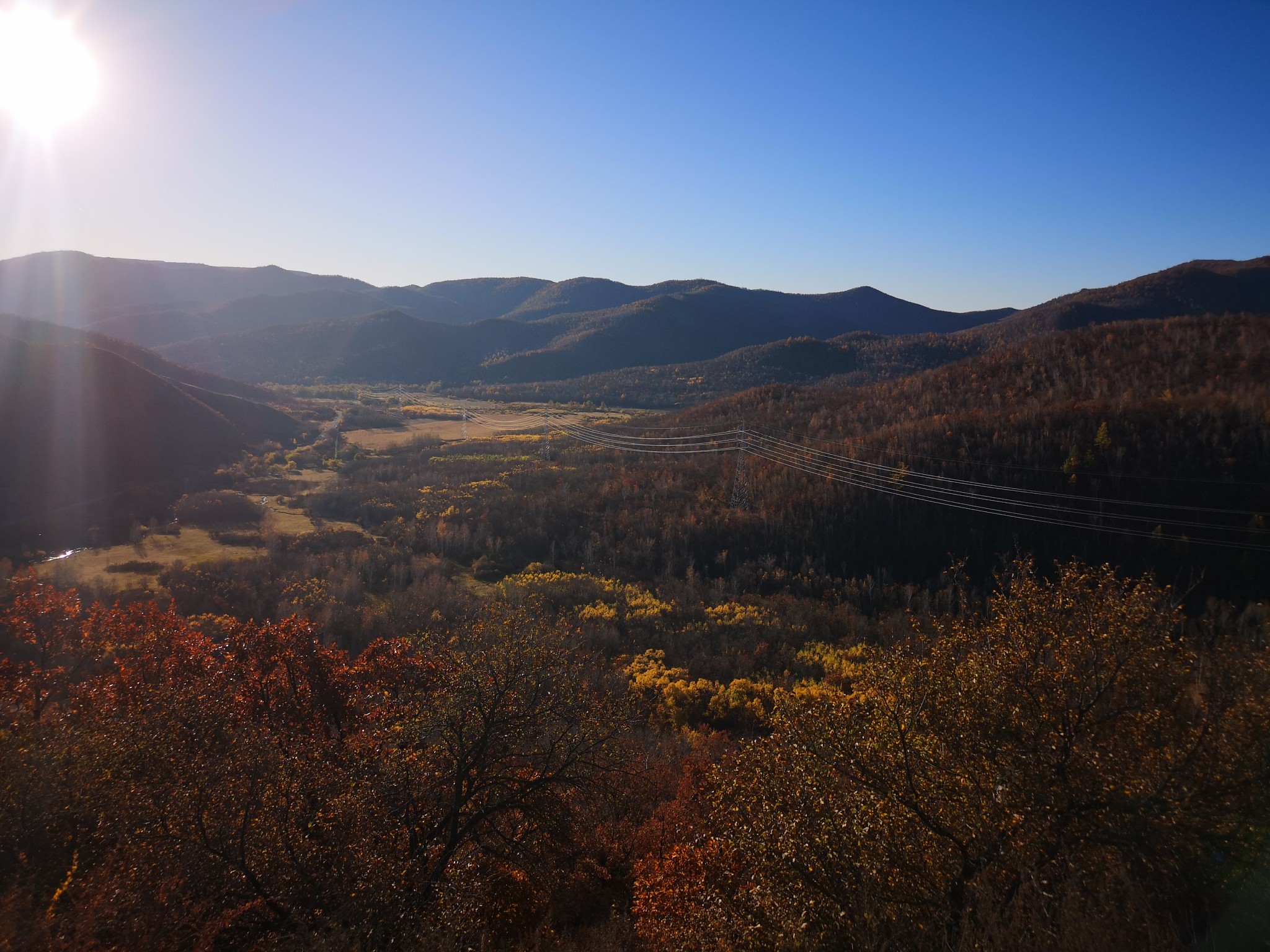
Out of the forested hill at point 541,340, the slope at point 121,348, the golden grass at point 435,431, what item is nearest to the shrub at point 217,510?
the golden grass at point 435,431

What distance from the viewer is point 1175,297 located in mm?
80938

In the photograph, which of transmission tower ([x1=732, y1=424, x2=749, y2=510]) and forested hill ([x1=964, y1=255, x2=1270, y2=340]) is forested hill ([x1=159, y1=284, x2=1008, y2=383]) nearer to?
forested hill ([x1=964, y1=255, x2=1270, y2=340])

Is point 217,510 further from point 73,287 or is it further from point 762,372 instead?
point 73,287

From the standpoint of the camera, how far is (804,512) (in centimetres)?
3466

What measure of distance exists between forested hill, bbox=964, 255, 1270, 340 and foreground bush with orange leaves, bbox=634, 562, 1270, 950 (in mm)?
81126

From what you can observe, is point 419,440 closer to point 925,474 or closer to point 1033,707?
point 925,474

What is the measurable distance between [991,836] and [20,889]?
11570mm

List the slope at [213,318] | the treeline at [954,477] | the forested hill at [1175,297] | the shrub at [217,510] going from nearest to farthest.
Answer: the treeline at [954,477] < the shrub at [217,510] < the forested hill at [1175,297] < the slope at [213,318]

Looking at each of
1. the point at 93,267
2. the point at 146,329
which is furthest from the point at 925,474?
the point at 93,267

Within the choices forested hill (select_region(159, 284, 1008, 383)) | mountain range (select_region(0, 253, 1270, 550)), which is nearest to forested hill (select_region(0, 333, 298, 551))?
mountain range (select_region(0, 253, 1270, 550))

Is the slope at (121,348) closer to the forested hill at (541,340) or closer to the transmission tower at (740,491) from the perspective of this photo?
the transmission tower at (740,491)

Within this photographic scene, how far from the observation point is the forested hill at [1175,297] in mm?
77688

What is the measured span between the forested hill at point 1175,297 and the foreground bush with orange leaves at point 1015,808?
8113 centimetres

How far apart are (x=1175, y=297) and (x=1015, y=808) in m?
102
